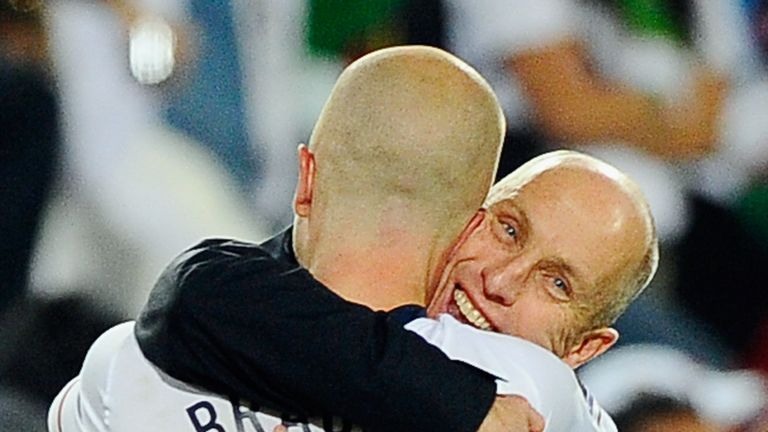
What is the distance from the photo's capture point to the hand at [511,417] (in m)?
0.81

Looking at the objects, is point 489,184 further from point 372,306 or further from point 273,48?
point 273,48

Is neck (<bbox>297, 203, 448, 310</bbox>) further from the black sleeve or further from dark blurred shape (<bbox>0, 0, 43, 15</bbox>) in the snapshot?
dark blurred shape (<bbox>0, 0, 43, 15</bbox>)

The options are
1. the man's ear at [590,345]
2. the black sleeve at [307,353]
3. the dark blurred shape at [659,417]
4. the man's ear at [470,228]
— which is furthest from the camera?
the dark blurred shape at [659,417]

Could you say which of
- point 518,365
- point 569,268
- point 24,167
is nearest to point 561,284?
point 569,268

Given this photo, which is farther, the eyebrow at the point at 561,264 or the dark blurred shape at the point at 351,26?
the dark blurred shape at the point at 351,26

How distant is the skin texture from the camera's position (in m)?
0.95

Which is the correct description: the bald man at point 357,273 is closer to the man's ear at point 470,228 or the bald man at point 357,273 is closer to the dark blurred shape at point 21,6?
the man's ear at point 470,228

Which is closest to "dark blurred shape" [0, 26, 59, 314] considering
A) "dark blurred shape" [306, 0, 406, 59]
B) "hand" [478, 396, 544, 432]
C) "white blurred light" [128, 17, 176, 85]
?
"white blurred light" [128, 17, 176, 85]

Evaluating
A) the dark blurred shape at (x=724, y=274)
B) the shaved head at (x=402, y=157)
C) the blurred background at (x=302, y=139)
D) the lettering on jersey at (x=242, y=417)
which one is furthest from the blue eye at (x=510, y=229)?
the dark blurred shape at (x=724, y=274)

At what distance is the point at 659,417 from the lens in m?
1.81

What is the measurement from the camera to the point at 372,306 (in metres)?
0.85

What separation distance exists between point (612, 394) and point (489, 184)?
97cm

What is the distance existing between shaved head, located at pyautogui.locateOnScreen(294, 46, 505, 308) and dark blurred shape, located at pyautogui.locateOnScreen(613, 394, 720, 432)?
99 cm

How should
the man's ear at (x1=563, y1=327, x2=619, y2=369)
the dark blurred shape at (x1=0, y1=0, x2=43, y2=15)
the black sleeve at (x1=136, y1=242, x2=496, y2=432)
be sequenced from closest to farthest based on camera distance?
1. the black sleeve at (x1=136, y1=242, x2=496, y2=432)
2. the man's ear at (x1=563, y1=327, x2=619, y2=369)
3. the dark blurred shape at (x1=0, y1=0, x2=43, y2=15)
